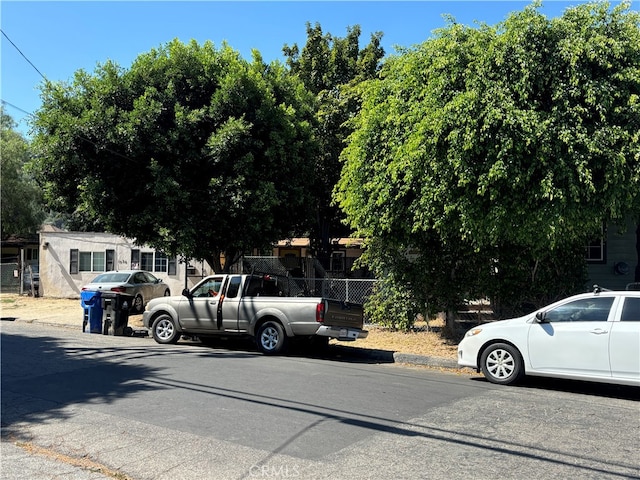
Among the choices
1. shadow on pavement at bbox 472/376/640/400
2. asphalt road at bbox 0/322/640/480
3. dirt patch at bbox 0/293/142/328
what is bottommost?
shadow on pavement at bbox 472/376/640/400

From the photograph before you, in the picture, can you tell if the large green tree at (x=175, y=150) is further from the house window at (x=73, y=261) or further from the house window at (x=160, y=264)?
the house window at (x=73, y=261)

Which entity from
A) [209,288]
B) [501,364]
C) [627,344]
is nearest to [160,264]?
[209,288]

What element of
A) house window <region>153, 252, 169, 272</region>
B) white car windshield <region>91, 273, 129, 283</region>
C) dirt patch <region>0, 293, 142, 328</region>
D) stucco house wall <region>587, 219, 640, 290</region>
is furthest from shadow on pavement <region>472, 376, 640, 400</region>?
house window <region>153, 252, 169, 272</region>

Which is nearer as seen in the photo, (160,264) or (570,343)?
(570,343)

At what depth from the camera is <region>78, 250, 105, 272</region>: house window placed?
27.5 meters

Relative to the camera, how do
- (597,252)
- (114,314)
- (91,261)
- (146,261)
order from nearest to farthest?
(114,314), (597,252), (146,261), (91,261)

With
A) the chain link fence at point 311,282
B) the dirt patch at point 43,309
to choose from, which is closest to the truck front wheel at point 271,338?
the chain link fence at point 311,282

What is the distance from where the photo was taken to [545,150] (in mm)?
9766

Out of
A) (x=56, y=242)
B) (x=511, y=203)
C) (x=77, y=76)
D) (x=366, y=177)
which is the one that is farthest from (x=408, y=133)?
(x=56, y=242)

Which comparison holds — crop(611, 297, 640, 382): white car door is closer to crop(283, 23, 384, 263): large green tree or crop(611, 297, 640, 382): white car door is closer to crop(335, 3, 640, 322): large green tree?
crop(335, 3, 640, 322): large green tree

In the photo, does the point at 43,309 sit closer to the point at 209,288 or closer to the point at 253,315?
the point at 209,288

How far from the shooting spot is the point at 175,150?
589 inches

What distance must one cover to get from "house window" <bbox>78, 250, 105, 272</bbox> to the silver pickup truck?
49.3 feet

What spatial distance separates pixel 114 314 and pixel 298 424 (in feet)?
35.0
